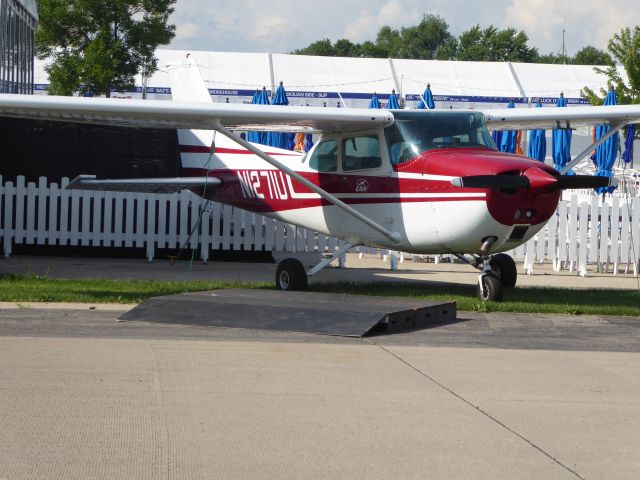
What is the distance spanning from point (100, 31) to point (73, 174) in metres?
16.0

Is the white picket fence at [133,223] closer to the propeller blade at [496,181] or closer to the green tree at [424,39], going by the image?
the propeller blade at [496,181]

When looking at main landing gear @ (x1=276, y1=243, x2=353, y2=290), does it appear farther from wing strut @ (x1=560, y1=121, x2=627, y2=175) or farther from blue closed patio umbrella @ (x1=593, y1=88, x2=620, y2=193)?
blue closed patio umbrella @ (x1=593, y1=88, x2=620, y2=193)

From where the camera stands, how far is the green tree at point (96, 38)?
107ft

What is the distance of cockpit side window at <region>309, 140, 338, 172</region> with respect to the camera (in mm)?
13188

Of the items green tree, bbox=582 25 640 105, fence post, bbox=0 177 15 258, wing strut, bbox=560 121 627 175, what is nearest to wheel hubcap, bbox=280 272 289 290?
wing strut, bbox=560 121 627 175

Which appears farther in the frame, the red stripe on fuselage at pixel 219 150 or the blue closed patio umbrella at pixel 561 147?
the blue closed patio umbrella at pixel 561 147

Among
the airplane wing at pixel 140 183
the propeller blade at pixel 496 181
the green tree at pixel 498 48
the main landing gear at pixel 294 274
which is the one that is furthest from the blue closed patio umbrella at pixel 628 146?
the green tree at pixel 498 48

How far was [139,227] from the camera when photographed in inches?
693

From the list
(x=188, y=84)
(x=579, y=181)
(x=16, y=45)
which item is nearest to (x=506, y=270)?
(x=579, y=181)

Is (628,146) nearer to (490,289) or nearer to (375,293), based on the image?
(375,293)

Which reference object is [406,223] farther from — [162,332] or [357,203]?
[162,332]

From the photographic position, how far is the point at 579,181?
11.5 metres

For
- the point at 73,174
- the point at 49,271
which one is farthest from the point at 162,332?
the point at 73,174

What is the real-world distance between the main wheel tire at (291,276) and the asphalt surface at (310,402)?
3570 millimetres
